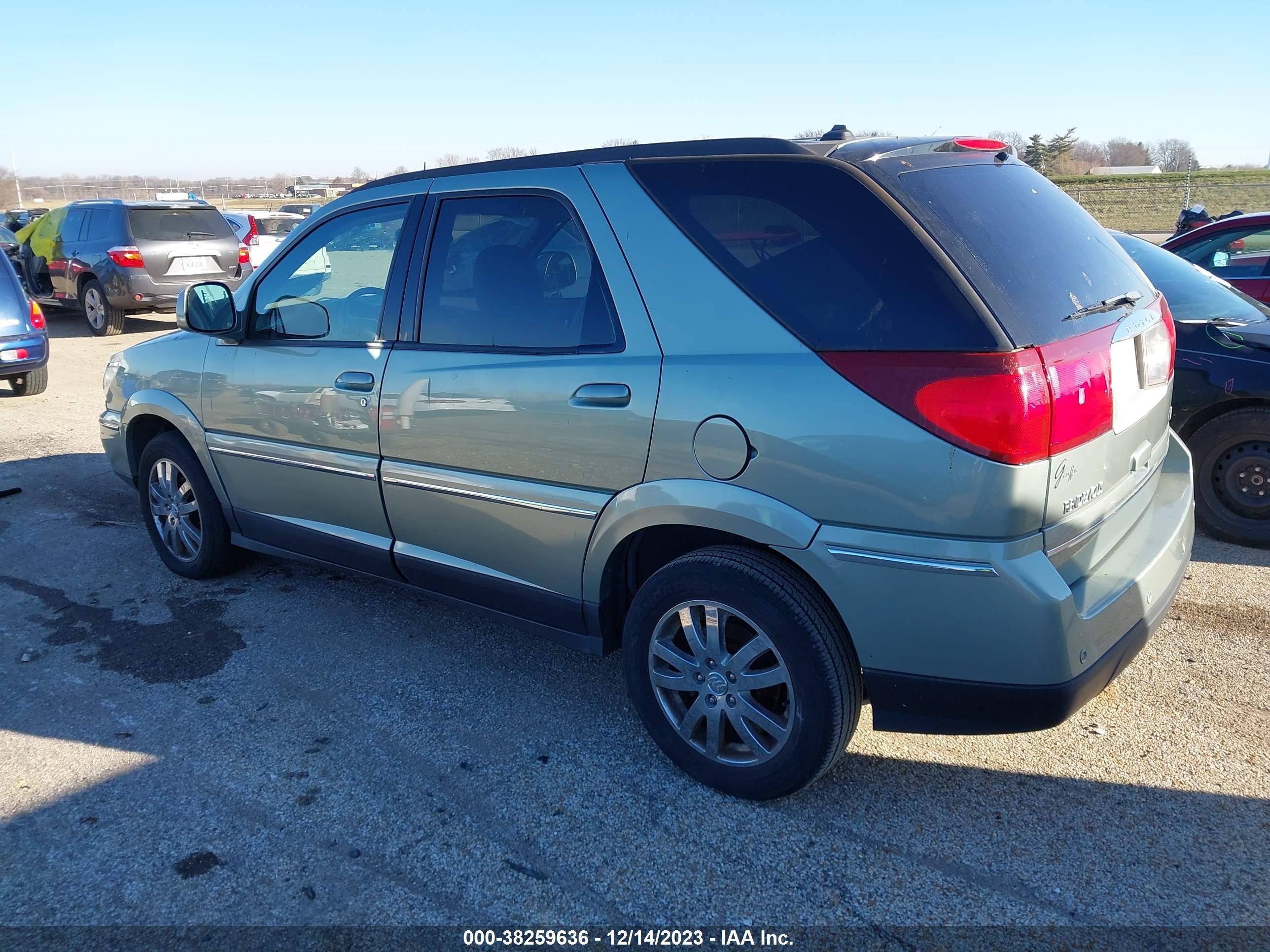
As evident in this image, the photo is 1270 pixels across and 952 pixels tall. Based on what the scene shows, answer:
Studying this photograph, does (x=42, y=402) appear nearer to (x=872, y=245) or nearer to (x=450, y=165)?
(x=450, y=165)

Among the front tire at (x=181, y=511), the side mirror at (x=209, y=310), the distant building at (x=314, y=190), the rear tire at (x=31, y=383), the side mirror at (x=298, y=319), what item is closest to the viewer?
the side mirror at (x=298, y=319)

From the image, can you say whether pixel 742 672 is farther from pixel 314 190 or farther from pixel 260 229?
pixel 314 190

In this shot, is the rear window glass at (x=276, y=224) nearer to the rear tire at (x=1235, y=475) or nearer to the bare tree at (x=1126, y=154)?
the rear tire at (x=1235, y=475)

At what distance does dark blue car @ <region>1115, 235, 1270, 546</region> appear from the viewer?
15.6ft

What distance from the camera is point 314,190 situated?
60.0m

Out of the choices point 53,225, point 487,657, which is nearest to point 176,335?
point 487,657

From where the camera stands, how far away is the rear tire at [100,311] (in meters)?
13.7

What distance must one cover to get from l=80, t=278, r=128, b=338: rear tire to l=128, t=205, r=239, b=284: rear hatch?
0.90 meters

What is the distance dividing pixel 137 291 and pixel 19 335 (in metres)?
4.31

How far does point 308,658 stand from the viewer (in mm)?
3959

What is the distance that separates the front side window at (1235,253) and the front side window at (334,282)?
5.79 m

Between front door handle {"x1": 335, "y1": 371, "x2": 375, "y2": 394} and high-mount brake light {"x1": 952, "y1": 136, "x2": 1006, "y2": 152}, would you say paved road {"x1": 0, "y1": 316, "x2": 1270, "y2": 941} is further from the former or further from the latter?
high-mount brake light {"x1": 952, "y1": 136, "x2": 1006, "y2": 152}

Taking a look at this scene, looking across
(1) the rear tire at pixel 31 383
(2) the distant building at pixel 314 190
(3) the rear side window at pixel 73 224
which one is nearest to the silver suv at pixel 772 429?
(1) the rear tire at pixel 31 383

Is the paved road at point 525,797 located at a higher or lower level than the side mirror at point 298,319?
lower
